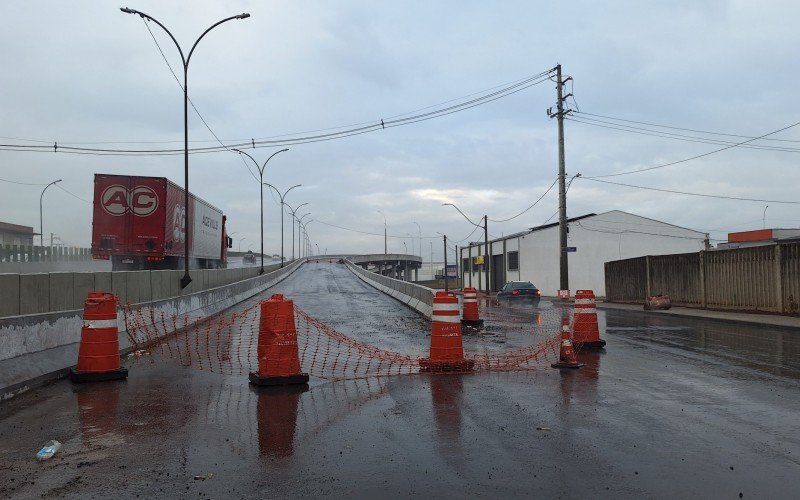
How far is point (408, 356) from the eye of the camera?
11469mm

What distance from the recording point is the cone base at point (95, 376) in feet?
29.1

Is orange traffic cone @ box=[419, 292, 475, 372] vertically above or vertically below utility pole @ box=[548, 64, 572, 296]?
below

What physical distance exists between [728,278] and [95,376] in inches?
860

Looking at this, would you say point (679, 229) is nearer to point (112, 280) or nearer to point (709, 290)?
point (709, 290)

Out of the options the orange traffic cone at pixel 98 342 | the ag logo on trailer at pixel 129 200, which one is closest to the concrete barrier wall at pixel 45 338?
the orange traffic cone at pixel 98 342

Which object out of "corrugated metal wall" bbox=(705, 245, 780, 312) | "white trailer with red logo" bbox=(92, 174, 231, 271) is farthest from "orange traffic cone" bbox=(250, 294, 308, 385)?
"white trailer with red logo" bbox=(92, 174, 231, 271)

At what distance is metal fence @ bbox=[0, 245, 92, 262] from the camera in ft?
98.9

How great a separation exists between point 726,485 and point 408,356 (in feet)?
23.8

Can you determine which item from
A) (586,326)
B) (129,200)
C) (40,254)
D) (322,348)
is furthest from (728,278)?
(40,254)

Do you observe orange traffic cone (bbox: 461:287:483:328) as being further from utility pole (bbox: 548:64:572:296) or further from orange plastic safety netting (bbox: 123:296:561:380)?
utility pole (bbox: 548:64:572:296)

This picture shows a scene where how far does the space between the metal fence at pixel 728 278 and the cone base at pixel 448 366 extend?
49.1 ft

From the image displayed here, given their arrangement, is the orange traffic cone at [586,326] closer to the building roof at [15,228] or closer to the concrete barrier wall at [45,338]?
the concrete barrier wall at [45,338]

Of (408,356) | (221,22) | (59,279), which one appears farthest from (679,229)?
(59,279)

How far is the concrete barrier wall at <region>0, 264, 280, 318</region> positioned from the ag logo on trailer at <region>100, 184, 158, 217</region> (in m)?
11.3
